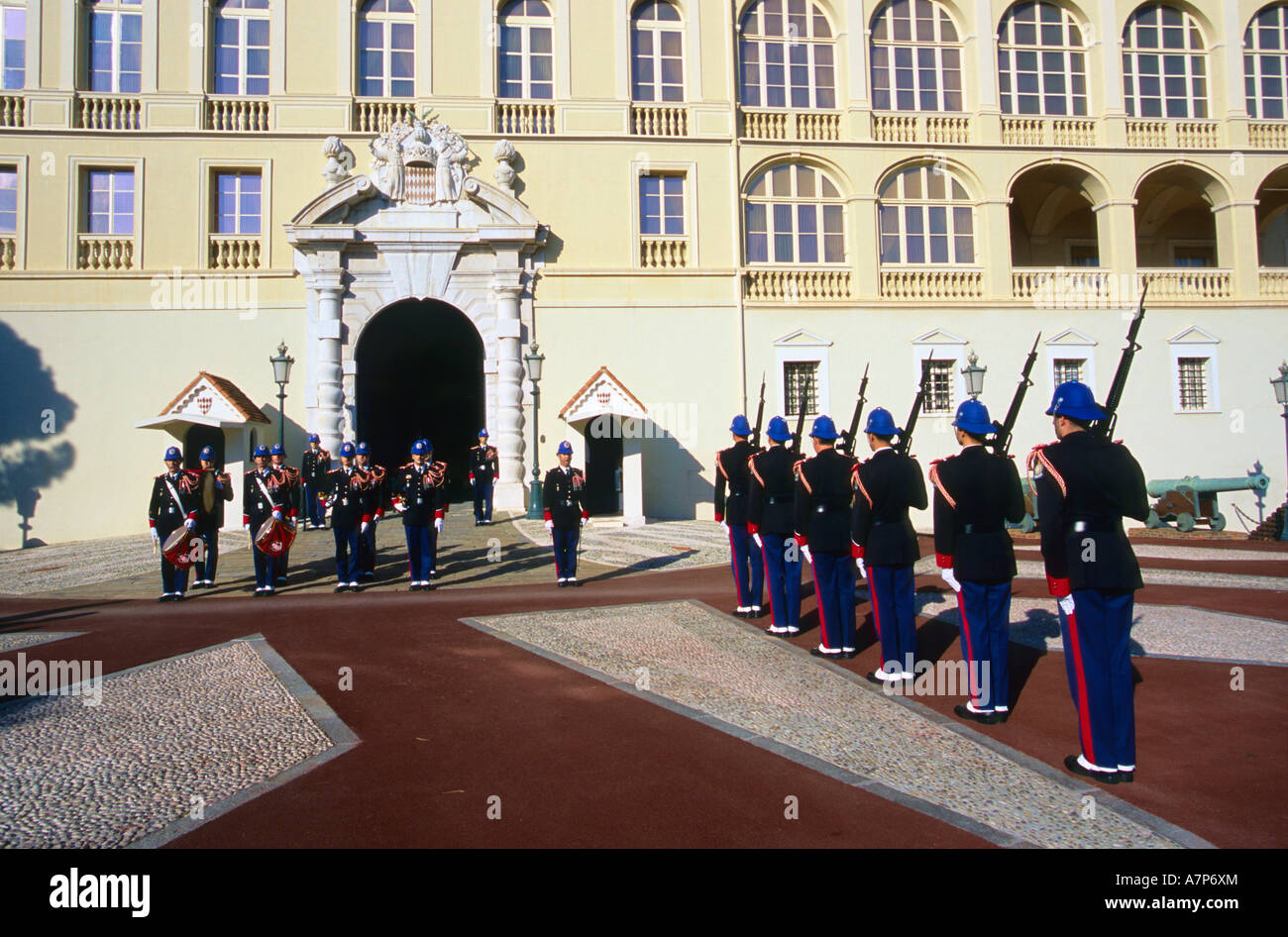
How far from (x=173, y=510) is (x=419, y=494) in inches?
132

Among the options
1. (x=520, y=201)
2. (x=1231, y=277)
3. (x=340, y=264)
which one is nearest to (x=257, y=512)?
(x=340, y=264)

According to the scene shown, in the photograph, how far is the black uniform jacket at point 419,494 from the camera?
1191cm

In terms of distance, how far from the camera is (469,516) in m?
19.8

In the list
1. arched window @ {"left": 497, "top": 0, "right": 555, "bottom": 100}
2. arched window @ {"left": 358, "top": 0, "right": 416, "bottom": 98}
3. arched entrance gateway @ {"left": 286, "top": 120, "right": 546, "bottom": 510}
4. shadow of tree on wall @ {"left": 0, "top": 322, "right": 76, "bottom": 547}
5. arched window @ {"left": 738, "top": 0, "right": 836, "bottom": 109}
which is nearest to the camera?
shadow of tree on wall @ {"left": 0, "top": 322, "right": 76, "bottom": 547}

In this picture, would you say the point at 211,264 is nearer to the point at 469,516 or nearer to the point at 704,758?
the point at 469,516

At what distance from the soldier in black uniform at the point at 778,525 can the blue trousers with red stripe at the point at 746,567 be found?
1.27ft

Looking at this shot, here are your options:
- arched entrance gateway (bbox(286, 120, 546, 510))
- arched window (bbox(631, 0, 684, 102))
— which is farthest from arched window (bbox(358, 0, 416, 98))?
arched window (bbox(631, 0, 684, 102))

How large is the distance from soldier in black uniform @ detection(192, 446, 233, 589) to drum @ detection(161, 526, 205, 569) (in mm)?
256

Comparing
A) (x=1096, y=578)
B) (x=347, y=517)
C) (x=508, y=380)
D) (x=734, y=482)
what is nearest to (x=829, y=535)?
(x=734, y=482)

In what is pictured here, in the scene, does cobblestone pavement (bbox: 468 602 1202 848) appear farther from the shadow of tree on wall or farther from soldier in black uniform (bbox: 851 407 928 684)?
the shadow of tree on wall

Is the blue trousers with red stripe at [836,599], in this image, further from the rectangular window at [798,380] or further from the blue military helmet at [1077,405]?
the rectangular window at [798,380]

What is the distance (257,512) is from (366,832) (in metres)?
9.05

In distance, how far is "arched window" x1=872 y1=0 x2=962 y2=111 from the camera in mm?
24281

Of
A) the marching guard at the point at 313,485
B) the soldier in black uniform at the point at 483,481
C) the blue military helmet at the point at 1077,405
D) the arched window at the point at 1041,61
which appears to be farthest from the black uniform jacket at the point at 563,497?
the arched window at the point at 1041,61
